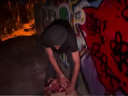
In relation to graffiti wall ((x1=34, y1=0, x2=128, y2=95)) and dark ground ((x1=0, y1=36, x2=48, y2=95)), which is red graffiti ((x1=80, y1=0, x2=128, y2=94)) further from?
dark ground ((x1=0, y1=36, x2=48, y2=95))

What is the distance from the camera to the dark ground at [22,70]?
12.0ft

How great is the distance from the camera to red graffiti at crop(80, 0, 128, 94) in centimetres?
192

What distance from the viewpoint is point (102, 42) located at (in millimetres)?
2299

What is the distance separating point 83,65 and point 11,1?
7877 millimetres

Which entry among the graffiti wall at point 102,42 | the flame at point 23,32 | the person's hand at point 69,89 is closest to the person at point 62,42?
the person's hand at point 69,89

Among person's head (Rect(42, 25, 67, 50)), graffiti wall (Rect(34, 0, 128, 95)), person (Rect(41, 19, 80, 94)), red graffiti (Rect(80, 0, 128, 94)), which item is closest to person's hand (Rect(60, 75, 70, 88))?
person (Rect(41, 19, 80, 94))

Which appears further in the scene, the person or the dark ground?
the dark ground

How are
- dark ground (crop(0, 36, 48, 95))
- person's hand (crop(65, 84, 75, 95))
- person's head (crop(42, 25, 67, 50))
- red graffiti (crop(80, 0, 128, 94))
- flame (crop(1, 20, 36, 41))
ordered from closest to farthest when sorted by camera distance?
red graffiti (crop(80, 0, 128, 94)) < person's head (crop(42, 25, 67, 50)) < person's hand (crop(65, 84, 75, 95)) < dark ground (crop(0, 36, 48, 95)) < flame (crop(1, 20, 36, 41))

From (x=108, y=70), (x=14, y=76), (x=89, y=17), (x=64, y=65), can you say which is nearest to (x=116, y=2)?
(x=89, y=17)

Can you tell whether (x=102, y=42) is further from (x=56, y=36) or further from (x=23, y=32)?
(x=23, y=32)

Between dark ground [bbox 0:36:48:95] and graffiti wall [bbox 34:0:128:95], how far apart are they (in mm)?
1489

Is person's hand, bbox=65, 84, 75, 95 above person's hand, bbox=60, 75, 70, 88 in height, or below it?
below

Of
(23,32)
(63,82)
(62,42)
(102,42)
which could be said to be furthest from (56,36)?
(23,32)

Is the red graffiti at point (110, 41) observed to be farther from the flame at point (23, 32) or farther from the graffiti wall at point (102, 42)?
the flame at point (23, 32)
